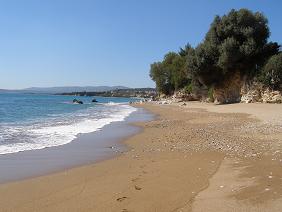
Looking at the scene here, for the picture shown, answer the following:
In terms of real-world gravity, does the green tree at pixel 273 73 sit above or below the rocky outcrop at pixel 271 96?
above

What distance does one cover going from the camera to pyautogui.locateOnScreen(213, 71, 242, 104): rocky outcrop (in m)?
51.0

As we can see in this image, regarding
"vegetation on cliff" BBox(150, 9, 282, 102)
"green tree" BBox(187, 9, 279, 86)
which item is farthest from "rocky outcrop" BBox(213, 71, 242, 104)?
"green tree" BBox(187, 9, 279, 86)

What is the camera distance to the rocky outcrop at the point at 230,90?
167 feet

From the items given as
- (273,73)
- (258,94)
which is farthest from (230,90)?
(273,73)

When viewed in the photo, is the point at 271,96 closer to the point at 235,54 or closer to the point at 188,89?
the point at 235,54

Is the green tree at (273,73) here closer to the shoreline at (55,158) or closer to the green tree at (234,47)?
the green tree at (234,47)

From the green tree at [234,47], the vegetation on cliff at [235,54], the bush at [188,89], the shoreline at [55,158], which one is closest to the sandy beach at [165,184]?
the shoreline at [55,158]

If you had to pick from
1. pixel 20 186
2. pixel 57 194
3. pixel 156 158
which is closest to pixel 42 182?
pixel 20 186

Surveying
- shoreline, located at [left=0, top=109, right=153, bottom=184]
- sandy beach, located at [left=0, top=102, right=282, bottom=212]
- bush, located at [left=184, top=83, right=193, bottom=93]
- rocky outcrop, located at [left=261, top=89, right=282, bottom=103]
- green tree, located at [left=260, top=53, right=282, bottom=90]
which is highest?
green tree, located at [left=260, top=53, right=282, bottom=90]

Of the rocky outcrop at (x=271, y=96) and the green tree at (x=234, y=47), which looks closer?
the rocky outcrop at (x=271, y=96)

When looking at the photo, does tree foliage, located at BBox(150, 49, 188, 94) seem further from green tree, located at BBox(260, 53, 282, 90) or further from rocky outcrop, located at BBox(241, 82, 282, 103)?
green tree, located at BBox(260, 53, 282, 90)

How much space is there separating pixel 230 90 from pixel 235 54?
6.84 meters

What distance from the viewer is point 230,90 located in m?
52.6

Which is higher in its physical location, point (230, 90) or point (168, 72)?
point (168, 72)
